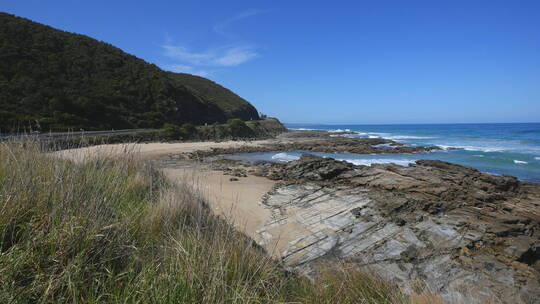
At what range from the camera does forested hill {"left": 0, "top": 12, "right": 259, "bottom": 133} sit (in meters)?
24.1

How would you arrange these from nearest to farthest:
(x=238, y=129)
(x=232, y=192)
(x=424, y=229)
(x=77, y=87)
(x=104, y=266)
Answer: (x=104, y=266)
(x=232, y=192)
(x=424, y=229)
(x=77, y=87)
(x=238, y=129)

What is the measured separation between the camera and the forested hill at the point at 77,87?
2408 cm

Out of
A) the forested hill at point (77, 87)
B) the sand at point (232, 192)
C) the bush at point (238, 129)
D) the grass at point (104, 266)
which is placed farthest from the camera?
the bush at point (238, 129)

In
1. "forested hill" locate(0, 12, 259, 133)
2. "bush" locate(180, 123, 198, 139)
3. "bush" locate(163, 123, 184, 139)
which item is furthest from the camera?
"bush" locate(180, 123, 198, 139)

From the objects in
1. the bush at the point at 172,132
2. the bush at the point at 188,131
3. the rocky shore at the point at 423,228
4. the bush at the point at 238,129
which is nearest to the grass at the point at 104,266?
the rocky shore at the point at 423,228

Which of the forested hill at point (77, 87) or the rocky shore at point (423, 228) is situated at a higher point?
the forested hill at point (77, 87)

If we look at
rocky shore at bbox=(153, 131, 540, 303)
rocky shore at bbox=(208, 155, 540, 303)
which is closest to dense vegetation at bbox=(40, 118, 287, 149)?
rocky shore at bbox=(153, 131, 540, 303)

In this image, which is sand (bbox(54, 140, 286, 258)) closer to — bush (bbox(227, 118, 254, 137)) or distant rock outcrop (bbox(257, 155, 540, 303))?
distant rock outcrop (bbox(257, 155, 540, 303))

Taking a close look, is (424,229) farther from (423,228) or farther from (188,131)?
(188,131)

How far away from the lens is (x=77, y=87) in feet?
99.9

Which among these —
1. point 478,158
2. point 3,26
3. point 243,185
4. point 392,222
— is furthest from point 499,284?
point 3,26

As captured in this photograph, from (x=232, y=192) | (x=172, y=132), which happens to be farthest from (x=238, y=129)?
(x=232, y=192)

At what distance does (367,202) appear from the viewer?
9.29m

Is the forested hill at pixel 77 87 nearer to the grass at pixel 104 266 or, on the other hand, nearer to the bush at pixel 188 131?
the bush at pixel 188 131
